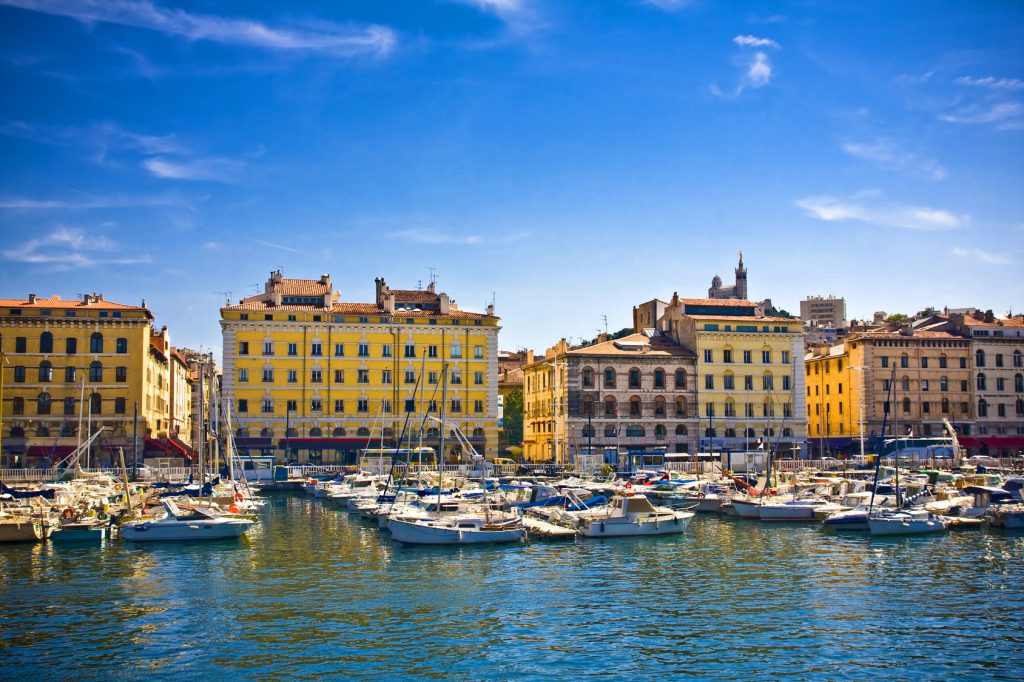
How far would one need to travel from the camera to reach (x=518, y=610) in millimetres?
32625

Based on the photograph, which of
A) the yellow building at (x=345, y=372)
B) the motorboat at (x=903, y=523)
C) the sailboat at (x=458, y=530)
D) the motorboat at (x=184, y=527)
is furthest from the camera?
the yellow building at (x=345, y=372)

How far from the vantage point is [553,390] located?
103188 millimetres

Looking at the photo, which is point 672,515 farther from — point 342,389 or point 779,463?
point 342,389

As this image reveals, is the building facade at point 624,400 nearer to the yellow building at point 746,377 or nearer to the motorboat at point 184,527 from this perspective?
the yellow building at point 746,377

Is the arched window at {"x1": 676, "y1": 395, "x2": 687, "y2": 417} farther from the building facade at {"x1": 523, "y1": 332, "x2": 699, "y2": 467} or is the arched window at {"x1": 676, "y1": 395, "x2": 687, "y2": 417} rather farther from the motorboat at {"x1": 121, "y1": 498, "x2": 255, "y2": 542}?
the motorboat at {"x1": 121, "y1": 498, "x2": 255, "y2": 542}

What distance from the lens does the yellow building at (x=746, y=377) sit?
332 ft

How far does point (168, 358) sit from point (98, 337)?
20.5 m

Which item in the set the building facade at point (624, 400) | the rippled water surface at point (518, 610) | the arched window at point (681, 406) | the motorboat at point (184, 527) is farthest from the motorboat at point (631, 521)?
the arched window at point (681, 406)

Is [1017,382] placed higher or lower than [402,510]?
higher

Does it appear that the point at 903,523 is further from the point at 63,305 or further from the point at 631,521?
the point at 63,305

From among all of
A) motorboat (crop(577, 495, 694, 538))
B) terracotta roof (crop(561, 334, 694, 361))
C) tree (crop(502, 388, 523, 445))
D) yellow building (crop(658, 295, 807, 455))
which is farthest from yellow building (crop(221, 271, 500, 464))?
motorboat (crop(577, 495, 694, 538))

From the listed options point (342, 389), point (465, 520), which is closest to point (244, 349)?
point (342, 389)

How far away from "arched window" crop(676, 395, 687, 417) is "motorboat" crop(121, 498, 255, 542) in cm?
5985

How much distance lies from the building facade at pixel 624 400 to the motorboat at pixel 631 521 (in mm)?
43506
